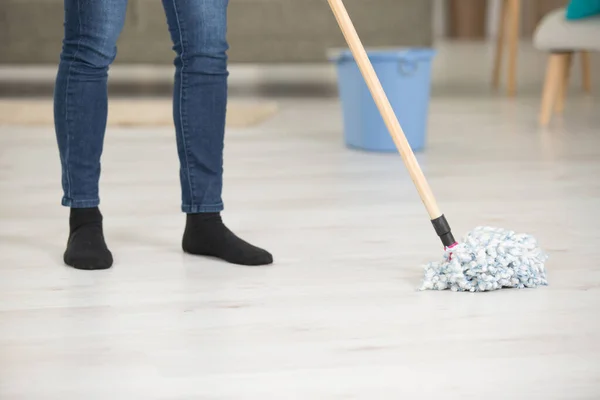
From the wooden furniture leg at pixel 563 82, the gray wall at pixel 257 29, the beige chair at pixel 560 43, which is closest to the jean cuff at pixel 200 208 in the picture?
the beige chair at pixel 560 43

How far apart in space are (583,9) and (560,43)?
0.41 ft

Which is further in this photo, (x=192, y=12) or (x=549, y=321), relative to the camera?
(x=192, y=12)

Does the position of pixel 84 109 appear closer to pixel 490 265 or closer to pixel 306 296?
pixel 306 296

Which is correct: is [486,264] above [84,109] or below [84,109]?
below

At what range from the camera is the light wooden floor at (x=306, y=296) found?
105 cm

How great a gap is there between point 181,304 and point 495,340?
43 centimetres

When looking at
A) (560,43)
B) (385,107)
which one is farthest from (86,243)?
(560,43)

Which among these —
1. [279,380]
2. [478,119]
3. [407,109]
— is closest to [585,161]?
[407,109]

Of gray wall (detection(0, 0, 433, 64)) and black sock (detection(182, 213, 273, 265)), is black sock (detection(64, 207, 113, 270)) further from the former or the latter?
gray wall (detection(0, 0, 433, 64))

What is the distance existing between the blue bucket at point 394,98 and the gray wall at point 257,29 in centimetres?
109

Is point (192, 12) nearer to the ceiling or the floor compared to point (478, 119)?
nearer to the ceiling

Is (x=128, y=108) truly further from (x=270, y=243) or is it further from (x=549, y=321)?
(x=549, y=321)

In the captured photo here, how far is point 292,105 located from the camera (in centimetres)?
377

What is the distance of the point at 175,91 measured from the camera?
1.52 m
